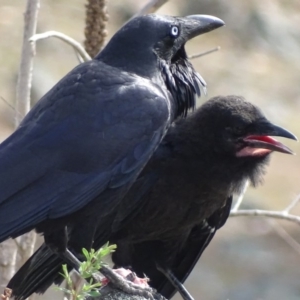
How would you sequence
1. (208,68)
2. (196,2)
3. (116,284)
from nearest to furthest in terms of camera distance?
1. (116,284)
2. (208,68)
3. (196,2)

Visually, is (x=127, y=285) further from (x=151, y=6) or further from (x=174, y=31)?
(x=151, y=6)

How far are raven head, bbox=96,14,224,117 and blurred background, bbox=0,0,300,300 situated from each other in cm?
415

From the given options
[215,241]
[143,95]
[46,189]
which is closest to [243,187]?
[143,95]

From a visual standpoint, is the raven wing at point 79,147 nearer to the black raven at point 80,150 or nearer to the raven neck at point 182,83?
the black raven at point 80,150

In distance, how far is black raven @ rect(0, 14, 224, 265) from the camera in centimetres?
391

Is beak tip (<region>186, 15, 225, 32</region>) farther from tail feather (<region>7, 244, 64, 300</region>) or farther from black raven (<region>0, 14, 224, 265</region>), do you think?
tail feather (<region>7, 244, 64, 300</region>)

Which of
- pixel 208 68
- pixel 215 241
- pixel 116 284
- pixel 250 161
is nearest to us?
pixel 116 284

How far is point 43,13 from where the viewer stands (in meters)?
14.2

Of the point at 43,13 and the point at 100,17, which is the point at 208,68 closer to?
the point at 43,13

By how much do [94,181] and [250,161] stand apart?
2.71 feet

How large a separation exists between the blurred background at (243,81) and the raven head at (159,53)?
415 cm

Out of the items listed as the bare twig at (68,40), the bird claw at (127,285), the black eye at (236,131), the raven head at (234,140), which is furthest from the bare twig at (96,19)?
the bird claw at (127,285)

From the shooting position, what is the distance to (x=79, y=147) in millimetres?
3994

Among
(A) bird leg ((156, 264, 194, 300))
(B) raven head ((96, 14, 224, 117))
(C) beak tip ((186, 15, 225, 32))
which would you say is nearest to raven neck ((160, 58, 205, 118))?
(B) raven head ((96, 14, 224, 117))
